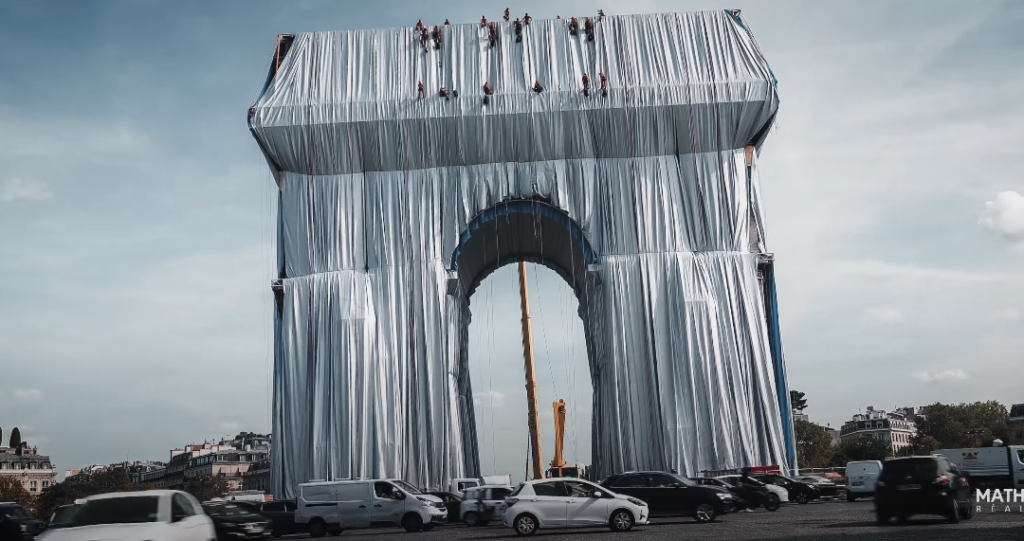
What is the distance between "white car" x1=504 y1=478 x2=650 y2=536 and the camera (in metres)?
18.1

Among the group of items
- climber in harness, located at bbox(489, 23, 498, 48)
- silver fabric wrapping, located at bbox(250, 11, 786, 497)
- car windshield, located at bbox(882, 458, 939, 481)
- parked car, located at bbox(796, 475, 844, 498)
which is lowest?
parked car, located at bbox(796, 475, 844, 498)

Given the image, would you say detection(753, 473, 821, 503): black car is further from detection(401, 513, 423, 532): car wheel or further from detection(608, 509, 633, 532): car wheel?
detection(608, 509, 633, 532): car wheel

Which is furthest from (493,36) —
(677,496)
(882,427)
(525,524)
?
(882,427)

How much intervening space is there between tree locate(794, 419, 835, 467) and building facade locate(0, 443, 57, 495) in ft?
288

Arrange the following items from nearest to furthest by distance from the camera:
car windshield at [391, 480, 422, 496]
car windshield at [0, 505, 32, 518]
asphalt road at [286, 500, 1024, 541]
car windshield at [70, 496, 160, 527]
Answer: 1. car windshield at [70, 496, 160, 527]
2. asphalt road at [286, 500, 1024, 541]
3. car windshield at [391, 480, 422, 496]
4. car windshield at [0, 505, 32, 518]

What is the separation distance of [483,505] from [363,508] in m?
3.67

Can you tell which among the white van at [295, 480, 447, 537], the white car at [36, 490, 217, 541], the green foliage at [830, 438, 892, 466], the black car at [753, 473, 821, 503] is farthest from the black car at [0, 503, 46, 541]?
the green foliage at [830, 438, 892, 466]

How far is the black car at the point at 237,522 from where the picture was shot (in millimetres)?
20109

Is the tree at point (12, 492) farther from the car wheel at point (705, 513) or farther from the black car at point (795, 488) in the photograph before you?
the car wheel at point (705, 513)

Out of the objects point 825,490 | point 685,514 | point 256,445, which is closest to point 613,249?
point 825,490

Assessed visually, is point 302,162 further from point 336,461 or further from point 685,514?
point 685,514

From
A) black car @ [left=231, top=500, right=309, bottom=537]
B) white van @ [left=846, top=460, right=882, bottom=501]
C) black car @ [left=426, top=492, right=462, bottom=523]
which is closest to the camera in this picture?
black car @ [left=231, top=500, right=309, bottom=537]

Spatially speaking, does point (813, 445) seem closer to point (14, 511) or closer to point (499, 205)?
point (499, 205)

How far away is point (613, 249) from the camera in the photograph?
33781 mm
